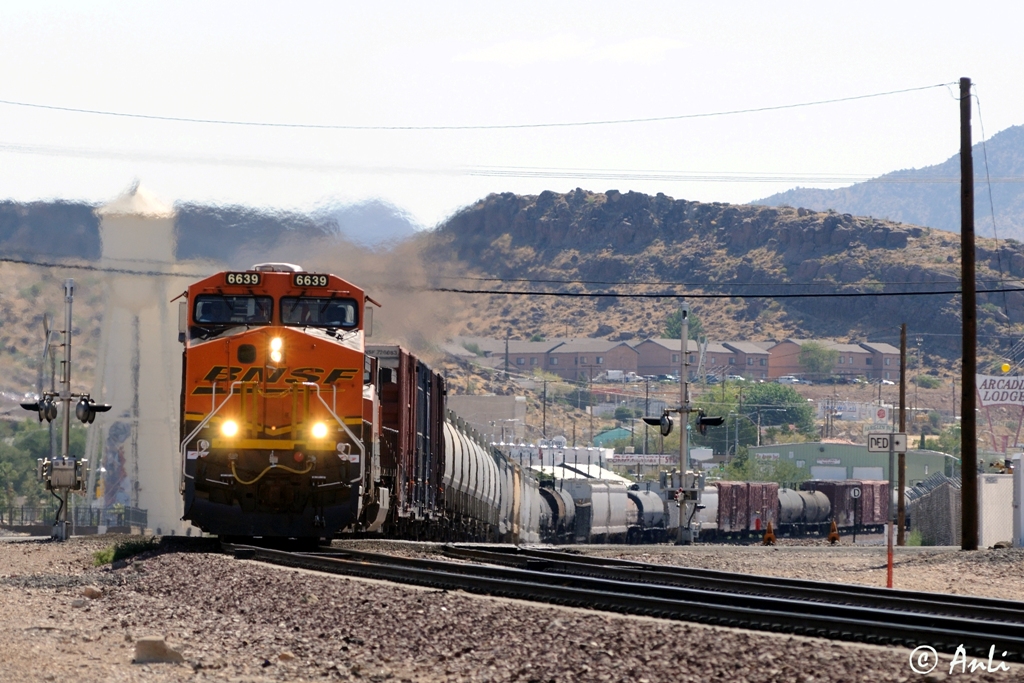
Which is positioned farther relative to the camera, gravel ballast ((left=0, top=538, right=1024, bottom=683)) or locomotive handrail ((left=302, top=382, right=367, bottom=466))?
locomotive handrail ((left=302, top=382, right=367, bottom=466))

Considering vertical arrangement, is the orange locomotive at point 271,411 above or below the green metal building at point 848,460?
above

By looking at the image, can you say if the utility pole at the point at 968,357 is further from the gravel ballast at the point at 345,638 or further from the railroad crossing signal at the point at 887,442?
the gravel ballast at the point at 345,638

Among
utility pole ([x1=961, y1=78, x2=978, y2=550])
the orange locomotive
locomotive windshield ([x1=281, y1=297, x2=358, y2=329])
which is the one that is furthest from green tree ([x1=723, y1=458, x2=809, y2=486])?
the orange locomotive

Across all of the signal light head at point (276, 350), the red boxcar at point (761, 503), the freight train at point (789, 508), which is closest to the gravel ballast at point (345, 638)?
the signal light head at point (276, 350)

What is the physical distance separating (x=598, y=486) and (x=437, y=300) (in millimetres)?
23531

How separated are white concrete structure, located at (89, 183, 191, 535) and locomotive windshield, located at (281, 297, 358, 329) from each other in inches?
765

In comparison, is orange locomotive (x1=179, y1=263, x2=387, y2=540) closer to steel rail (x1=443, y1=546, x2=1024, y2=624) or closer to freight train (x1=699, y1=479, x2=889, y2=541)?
steel rail (x1=443, y1=546, x2=1024, y2=624)

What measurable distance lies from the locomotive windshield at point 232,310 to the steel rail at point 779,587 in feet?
16.1

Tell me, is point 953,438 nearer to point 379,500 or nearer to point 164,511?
point 164,511

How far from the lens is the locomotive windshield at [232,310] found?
20.2 meters

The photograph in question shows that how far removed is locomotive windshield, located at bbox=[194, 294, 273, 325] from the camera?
66.1 feet

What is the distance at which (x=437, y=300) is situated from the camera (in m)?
36.8

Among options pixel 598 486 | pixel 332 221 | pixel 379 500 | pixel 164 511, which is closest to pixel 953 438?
pixel 598 486

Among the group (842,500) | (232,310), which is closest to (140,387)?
(232,310)
